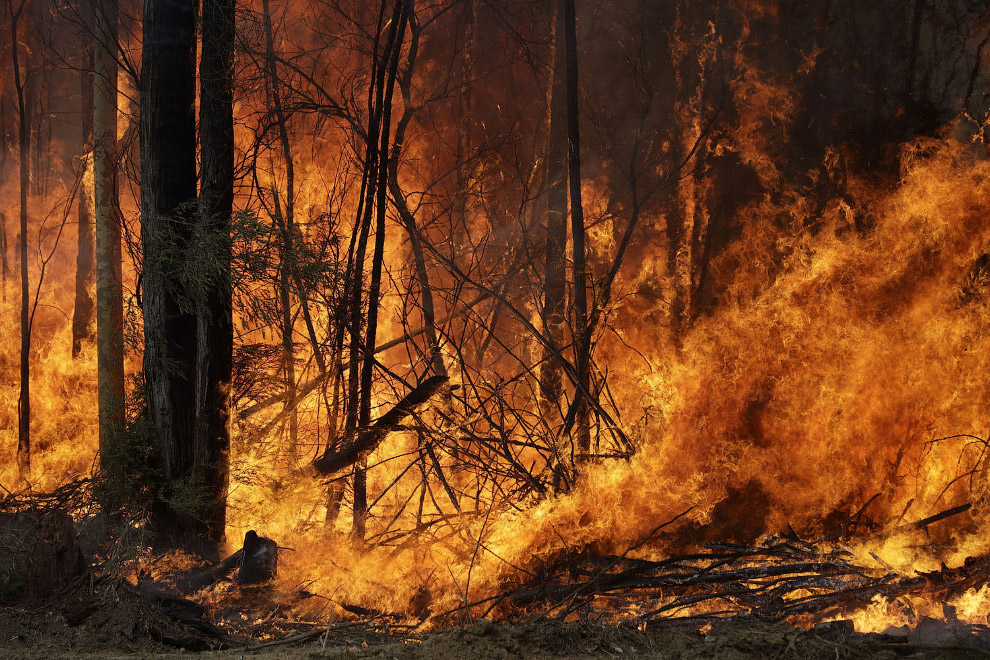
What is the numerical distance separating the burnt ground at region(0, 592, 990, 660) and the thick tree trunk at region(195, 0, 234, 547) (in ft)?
4.66

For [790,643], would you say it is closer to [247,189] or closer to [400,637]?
[400,637]

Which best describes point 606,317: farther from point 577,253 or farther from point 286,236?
point 286,236

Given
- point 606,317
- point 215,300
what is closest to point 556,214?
point 606,317

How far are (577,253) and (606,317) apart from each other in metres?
0.59

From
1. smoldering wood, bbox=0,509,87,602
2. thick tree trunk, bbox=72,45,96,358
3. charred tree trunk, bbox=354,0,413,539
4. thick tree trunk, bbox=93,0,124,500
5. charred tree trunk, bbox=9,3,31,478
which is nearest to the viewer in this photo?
smoldering wood, bbox=0,509,87,602

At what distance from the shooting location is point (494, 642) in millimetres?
2904

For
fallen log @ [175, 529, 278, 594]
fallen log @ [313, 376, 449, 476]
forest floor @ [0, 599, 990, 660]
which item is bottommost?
fallen log @ [175, 529, 278, 594]

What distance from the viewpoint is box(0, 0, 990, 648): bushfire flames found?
4.30 metres

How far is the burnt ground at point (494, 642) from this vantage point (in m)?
2.79

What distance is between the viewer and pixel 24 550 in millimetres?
3615

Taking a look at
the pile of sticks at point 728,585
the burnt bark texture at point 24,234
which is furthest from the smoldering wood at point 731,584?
the burnt bark texture at point 24,234

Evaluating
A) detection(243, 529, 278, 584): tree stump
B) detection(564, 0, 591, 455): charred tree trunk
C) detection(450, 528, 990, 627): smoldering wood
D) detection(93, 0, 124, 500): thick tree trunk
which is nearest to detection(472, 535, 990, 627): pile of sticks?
detection(450, 528, 990, 627): smoldering wood

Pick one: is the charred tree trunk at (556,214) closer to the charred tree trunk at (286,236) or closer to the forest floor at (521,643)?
the charred tree trunk at (286,236)

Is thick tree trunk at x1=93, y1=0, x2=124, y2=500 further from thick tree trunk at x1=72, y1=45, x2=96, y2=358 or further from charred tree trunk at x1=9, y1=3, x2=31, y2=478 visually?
charred tree trunk at x1=9, y1=3, x2=31, y2=478
